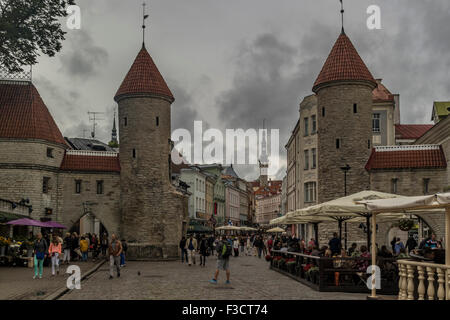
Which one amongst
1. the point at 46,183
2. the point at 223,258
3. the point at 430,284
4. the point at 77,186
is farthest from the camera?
the point at 77,186

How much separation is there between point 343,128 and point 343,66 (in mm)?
4510

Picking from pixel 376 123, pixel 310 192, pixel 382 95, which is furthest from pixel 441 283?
pixel 382 95

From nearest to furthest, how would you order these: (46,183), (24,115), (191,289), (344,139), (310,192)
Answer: (191,289), (344,139), (24,115), (46,183), (310,192)

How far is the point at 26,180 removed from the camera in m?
40.0

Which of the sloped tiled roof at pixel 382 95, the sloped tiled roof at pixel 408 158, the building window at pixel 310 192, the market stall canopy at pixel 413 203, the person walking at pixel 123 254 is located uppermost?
the sloped tiled roof at pixel 382 95

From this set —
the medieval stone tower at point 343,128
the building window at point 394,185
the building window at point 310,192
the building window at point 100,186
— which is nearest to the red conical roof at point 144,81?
the building window at point 100,186

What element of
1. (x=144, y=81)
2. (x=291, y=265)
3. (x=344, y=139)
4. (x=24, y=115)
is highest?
(x=144, y=81)

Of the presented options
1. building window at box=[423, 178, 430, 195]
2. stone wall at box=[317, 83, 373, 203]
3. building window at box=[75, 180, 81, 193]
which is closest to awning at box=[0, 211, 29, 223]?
building window at box=[75, 180, 81, 193]

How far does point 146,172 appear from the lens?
139 ft

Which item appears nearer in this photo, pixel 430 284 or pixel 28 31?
pixel 430 284

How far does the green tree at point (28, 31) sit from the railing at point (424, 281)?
26839 millimetres

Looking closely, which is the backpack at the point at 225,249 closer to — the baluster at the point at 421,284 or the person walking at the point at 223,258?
the person walking at the point at 223,258

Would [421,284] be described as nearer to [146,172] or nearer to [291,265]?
[291,265]

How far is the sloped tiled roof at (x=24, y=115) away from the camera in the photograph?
4069 cm
